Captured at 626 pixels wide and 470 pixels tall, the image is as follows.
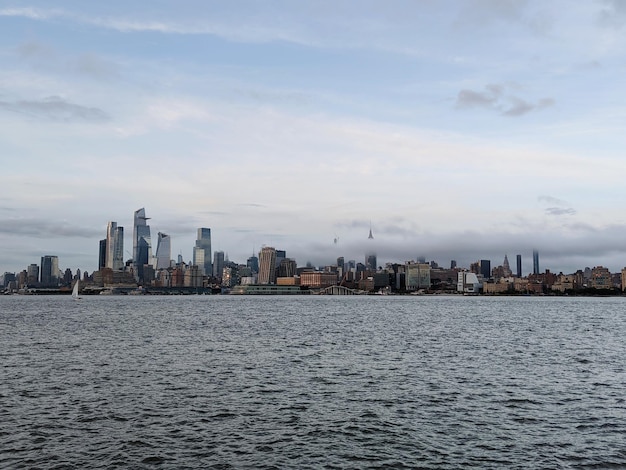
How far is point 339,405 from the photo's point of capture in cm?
4434

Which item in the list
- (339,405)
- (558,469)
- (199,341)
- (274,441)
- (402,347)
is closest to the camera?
(558,469)

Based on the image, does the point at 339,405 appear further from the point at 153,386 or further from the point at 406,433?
the point at 153,386

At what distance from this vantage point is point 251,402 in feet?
148

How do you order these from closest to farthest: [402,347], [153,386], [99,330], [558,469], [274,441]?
[558,469]
[274,441]
[153,386]
[402,347]
[99,330]

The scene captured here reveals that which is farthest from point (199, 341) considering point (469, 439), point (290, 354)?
point (469, 439)

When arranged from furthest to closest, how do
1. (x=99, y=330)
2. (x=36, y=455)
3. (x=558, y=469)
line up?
1. (x=99, y=330)
2. (x=36, y=455)
3. (x=558, y=469)

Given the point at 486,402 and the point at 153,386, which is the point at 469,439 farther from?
the point at 153,386

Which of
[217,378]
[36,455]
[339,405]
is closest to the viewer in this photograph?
[36,455]

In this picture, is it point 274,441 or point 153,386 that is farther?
point 153,386

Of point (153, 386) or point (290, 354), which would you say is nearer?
point (153, 386)

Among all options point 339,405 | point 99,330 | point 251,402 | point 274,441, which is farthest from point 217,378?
point 99,330

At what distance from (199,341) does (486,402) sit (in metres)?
55.1

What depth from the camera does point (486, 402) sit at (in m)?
45.6

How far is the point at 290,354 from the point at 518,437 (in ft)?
135
